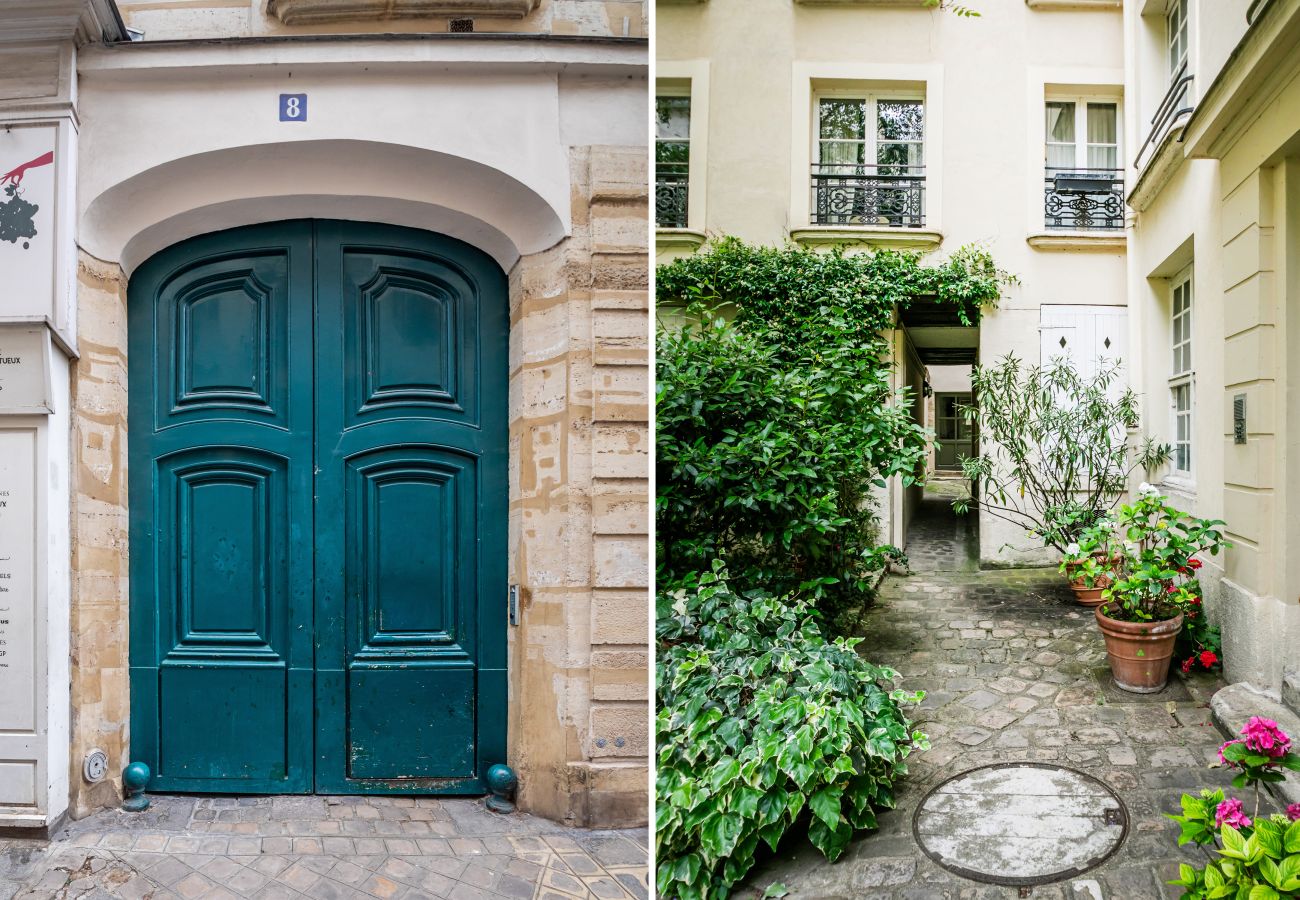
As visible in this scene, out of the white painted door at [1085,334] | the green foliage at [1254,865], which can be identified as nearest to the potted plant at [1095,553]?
the white painted door at [1085,334]

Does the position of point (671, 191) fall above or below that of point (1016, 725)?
above

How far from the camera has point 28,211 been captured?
3277 mm

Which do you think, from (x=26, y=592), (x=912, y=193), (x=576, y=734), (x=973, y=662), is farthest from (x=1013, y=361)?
(x=26, y=592)

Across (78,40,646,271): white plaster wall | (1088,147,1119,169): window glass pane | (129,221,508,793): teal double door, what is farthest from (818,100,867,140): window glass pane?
(129,221,508,793): teal double door

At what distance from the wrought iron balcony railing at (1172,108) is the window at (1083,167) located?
894mm

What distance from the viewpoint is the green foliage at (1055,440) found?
6.02m

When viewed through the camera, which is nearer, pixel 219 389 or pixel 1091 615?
pixel 219 389

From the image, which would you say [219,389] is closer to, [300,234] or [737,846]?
[300,234]

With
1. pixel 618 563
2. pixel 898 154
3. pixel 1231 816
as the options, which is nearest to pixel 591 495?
pixel 618 563

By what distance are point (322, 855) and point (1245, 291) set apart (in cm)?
458

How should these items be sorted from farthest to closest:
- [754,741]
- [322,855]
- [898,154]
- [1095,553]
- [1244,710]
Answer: [898,154]
[1095,553]
[1244,710]
[322,855]
[754,741]

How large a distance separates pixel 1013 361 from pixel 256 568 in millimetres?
5156

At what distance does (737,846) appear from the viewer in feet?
8.73

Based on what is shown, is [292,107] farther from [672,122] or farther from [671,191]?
[671,191]
